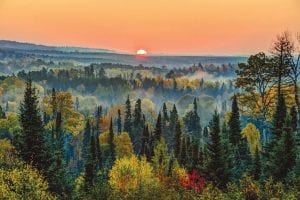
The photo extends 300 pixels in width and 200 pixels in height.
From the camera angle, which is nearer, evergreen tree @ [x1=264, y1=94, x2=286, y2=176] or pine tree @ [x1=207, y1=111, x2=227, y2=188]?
evergreen tree @ [x1=264, y1=94, x2=286, y2=176]

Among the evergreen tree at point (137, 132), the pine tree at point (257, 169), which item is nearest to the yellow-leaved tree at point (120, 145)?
the evergreen tree at point (137, 132)

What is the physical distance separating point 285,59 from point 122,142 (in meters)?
63.6

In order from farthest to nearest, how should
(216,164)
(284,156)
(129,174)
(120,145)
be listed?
(120,145), (129,174), (216,164), (284,156)

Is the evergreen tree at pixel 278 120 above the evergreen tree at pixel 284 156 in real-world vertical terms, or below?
above

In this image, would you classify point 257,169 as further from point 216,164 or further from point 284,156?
point 284,156

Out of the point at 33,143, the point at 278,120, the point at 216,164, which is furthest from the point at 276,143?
the point at 33,143

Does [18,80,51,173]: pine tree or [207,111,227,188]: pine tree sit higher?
[18,80,51,173]: pine tree

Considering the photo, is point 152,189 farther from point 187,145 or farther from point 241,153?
point 187,145

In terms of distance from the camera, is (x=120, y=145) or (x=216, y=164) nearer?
(x=216, y=164)

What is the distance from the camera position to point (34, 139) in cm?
4769

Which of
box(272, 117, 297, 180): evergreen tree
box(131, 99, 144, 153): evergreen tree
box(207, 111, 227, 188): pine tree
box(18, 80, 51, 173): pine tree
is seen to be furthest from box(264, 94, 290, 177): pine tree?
box(131, 99, 144, 153): evergreen tree

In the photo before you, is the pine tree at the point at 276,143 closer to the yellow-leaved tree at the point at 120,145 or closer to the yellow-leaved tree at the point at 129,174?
the yellow-leaved tree at the point at 129,174

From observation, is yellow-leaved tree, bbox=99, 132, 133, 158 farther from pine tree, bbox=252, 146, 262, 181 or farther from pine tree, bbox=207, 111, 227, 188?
pine tree, bbox=207, 111, 227, 188

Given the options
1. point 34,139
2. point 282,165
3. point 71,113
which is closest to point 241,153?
point 282,165
